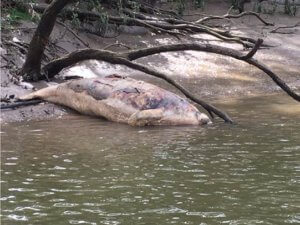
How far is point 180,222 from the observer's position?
4.60 meters

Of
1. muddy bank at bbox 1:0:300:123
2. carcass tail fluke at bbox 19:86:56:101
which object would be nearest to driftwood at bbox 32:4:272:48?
muddy bank at bbox 1:0:300:123

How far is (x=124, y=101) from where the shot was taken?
9.24 meters

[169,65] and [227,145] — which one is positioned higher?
[169,65]

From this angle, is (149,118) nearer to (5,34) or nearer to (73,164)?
(73,164)

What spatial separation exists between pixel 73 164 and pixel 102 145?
0.99 meters

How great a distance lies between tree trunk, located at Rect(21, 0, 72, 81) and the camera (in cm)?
1005

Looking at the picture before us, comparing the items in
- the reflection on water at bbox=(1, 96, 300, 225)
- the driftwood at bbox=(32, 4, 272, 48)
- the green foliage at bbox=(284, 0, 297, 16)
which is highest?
the green foliage at bbox=(284, 0, 297, 16)

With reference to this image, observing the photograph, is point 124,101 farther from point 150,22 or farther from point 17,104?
point 150,22

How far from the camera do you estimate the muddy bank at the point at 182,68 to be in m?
10.5

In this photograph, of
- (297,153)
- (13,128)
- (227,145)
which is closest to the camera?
(297,153)

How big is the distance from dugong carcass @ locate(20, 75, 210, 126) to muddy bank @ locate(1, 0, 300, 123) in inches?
12.2

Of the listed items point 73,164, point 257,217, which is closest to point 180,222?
point 257,217

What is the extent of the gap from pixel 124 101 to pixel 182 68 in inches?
164

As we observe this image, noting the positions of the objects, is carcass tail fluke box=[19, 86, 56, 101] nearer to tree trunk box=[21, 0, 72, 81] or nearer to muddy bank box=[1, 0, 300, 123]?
muddy bank box=[1, 0, 300, 123]
